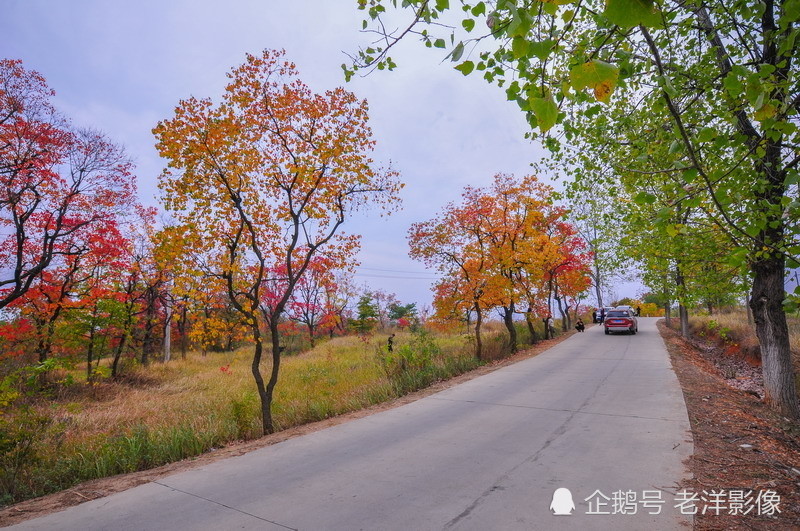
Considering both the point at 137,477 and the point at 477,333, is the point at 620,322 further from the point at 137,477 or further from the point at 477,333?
the point at 137,477

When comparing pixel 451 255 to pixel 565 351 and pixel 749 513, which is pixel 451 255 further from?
pixel 749 513

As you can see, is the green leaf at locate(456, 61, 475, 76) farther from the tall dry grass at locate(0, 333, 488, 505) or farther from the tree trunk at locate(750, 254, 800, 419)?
the tree trunk at locate(750, 254, 800, 419)

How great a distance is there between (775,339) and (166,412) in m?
13.1

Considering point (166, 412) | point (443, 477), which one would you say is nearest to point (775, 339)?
point (443, 477)

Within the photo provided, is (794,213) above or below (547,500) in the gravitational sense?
above

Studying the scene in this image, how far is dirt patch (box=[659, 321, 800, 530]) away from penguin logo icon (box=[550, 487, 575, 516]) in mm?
986

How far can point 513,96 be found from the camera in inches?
110

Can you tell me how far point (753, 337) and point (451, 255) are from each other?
1160 centimetres

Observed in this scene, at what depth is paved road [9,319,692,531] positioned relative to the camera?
361 cm

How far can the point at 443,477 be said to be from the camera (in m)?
4.45

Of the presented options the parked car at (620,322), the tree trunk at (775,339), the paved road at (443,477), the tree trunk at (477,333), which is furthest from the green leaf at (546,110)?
the parked car at (620,322)

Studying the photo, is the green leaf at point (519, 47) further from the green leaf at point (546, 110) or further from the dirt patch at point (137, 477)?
the dirt patch at point (137, 477)

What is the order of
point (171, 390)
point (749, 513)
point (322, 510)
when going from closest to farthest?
point (749, 513) < point (322, 510) < point (171, 390)

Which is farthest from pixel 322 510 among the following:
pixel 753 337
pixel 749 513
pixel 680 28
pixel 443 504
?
pixel 753 337
